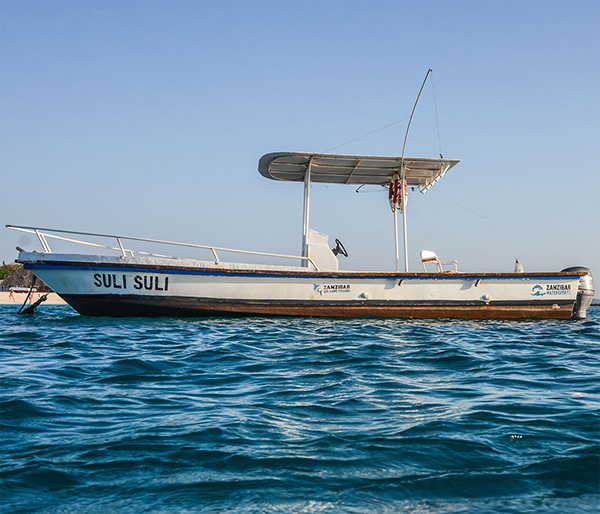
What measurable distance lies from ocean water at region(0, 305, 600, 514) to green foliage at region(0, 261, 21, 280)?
187ft

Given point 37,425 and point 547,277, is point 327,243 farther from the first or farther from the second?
point 37,425

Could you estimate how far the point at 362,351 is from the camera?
6.68 m

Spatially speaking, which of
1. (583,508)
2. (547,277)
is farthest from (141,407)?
(547,277)

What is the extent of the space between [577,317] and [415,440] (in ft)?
41.4

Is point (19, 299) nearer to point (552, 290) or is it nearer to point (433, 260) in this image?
point (433, 260)

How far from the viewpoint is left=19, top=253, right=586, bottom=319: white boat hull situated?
432 inches

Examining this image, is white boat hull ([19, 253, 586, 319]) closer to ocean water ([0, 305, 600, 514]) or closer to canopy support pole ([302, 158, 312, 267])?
canopy support pole ([302, 158, 312, 267])

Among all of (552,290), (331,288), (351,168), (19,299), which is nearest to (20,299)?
(19,299)

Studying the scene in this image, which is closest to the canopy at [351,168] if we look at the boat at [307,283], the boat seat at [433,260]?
the boat at [307,283]

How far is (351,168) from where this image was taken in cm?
1338

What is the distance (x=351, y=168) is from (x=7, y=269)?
2274 inches

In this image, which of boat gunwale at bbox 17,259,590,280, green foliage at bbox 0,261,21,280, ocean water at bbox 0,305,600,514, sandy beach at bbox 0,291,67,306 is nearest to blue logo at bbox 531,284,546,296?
boat gunwale at bbox 17,259,590,280

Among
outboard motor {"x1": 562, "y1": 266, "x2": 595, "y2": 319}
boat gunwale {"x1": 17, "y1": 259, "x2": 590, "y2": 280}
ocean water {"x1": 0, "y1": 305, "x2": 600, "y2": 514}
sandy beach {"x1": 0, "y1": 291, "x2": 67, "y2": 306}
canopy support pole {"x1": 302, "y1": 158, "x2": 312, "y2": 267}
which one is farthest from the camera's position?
sandy beach {"x1": 0, "y1": 291, "x2": 67, "y2": 306}

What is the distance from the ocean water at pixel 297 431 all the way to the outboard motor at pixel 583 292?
25.3 ft
